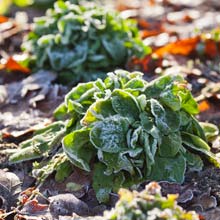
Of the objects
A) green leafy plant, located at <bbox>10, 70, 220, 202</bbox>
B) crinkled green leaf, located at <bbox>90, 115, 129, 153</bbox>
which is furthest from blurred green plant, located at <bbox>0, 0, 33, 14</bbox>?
crinkled green leaf, located at <bbox>90, 115, 129, 153</bbox>

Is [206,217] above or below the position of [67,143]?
below

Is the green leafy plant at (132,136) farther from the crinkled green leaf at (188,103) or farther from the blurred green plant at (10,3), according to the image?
the blurred green plant at (10,3)

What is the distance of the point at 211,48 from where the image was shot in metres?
4.82

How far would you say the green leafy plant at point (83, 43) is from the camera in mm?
4312

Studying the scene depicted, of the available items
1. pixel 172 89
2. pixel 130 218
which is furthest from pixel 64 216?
pixel 172 89

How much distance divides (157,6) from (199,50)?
1.54m

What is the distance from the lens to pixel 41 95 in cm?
416

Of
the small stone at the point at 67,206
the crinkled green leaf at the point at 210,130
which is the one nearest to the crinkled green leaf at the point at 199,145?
the crinkled green leaf at the point at 210,130

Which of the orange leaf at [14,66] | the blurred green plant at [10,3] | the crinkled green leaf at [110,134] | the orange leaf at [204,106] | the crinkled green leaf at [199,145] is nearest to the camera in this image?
the crinkled green leaf at [110,134]

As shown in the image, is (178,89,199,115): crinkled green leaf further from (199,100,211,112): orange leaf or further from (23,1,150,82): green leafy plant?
(23,1,150,82): green leafy plant

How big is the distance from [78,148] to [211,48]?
220cm

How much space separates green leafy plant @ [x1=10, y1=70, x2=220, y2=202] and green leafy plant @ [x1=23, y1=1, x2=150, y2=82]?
1.22 meters

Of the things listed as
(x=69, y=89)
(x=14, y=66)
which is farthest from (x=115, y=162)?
(x=14, y=66)

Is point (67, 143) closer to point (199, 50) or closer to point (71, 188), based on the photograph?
point (71, 188)
